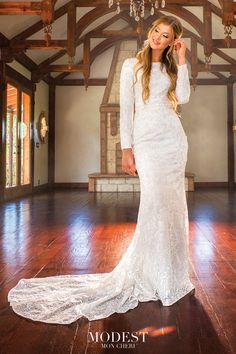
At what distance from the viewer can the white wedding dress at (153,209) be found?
5.96 feet

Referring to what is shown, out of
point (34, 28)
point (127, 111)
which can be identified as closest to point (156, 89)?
point (127, 111)

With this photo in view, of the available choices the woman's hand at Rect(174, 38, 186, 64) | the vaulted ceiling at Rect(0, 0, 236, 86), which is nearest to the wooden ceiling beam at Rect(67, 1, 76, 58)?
the vaulted ceiling at Rect(0, 0, 236, 86)

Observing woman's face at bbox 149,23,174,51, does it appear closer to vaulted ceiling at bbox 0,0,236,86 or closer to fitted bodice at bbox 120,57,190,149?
fitted bodice at bbox 120,57,190,149

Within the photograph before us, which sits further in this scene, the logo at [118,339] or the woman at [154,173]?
the woman at [154,173]

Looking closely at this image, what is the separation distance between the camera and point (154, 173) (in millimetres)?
1820

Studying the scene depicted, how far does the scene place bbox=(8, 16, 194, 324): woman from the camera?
5.95 ft

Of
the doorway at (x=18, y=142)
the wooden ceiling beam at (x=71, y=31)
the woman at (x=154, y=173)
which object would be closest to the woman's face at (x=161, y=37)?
the woman at (x=154, y=173)

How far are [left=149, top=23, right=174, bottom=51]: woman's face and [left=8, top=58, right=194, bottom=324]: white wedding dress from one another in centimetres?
9

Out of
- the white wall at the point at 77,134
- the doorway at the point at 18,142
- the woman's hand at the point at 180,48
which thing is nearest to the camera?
the woman's hand at the point at 180,48

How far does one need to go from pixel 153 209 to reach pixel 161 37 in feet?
2.70

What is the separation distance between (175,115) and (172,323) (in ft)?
3.13

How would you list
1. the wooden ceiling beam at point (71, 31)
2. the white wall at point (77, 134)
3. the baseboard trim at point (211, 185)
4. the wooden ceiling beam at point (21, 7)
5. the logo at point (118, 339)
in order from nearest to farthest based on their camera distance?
the logo at point (118, 339) < the wooden ceiling beam at point (21, 7) < the wooden ceiling beam at point (71, 31) < the baseboard trim at point (211, 185) < the white wall at point (77, 134)

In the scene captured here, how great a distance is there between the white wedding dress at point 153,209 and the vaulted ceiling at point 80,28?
457 centimetres

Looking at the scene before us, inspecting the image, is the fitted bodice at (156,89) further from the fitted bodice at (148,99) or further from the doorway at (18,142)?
the doorway at (18,142)
